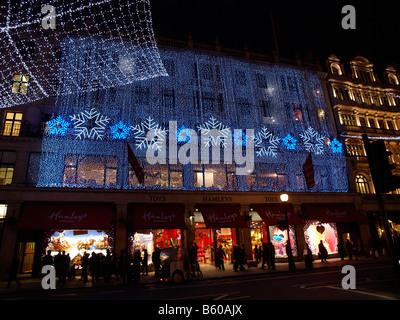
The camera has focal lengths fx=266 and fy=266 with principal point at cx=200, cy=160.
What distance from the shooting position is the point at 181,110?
23703mm

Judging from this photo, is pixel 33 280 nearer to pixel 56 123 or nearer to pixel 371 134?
pixel 56 123

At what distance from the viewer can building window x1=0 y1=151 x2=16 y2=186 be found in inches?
755

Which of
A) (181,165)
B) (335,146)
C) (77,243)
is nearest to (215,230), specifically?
(181,165)

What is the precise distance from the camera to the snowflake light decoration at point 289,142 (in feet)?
83.6

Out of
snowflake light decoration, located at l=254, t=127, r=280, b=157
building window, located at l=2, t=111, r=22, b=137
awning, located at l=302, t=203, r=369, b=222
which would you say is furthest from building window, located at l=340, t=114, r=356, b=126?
building window, located at l=2, t=111, r=22, b=137

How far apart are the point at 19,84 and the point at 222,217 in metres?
18.9

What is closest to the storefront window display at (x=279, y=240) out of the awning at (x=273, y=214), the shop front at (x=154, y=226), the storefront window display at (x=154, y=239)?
the awning at (x=273, y=214)

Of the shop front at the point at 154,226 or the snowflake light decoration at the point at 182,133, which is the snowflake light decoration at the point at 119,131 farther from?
the shop front at the point at 154,226

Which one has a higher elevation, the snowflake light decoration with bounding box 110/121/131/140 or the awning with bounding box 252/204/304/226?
the snowflake light decoration with bounding box 110/121/131/140

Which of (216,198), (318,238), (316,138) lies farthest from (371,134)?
(216,198)

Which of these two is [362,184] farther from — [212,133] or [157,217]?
[157,217]

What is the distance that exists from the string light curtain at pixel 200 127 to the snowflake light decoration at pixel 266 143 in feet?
0.31

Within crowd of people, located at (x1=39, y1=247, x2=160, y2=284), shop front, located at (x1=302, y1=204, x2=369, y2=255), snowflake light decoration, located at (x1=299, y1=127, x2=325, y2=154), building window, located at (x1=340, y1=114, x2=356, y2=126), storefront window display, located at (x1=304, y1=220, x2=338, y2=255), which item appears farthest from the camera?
building window, located at (x1=340, y1=114, x2=356, y2=126)

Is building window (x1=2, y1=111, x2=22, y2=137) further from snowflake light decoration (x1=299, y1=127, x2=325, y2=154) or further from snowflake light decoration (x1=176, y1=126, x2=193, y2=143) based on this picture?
snowflake light decoration (x1=299, y1=127, x2=325, y2=154)
